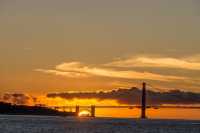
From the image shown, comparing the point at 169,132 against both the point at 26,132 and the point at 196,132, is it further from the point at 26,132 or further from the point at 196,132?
the point at 26,132

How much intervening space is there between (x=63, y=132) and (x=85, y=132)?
466 centimetres

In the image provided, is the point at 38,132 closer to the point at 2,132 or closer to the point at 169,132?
the point at 2,132

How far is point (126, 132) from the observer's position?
587 feet

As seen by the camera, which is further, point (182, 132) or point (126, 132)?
point (182, 132)

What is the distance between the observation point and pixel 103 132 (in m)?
175

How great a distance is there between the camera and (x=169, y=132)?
19438 cm

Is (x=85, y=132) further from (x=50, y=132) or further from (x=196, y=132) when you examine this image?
(x=196, y=132)

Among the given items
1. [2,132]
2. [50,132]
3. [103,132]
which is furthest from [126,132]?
[2,132]

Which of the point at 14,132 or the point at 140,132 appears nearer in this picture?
the point at 14,132

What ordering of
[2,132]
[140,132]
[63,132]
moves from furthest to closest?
1. [140,132]
2. [63,132]
3. [2,132]

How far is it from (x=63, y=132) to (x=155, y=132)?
79.4 feet

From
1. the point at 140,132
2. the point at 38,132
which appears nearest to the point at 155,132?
the point at 140,132

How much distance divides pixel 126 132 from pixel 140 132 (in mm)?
6334

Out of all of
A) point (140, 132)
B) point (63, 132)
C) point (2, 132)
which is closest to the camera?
point (2, 132)
